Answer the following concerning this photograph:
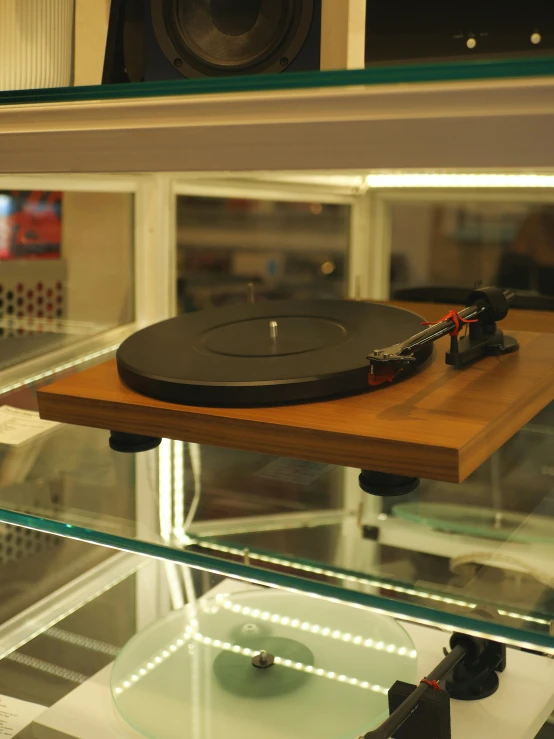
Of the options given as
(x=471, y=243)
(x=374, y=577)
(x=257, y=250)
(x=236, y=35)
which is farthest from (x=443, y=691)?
(x=257, y=250)

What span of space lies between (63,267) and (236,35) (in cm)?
53

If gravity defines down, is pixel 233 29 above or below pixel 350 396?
above

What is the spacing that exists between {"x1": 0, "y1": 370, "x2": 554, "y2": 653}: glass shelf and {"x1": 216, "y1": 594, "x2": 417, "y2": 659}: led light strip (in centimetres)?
30

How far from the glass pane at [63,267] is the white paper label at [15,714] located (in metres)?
0.42

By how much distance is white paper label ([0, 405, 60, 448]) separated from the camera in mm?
800

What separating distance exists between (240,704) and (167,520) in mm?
299

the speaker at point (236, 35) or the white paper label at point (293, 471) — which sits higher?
the speaker at point (236, 35)

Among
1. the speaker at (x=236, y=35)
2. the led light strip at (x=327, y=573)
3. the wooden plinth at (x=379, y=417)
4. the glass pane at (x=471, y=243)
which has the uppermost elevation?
the speaker at (x=236, y=35)

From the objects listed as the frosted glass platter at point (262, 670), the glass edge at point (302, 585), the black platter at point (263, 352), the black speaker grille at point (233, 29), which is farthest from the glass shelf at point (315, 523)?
the black speaker grille at point (233, 29)

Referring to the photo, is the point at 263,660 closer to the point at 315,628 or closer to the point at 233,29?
the point at 315,628

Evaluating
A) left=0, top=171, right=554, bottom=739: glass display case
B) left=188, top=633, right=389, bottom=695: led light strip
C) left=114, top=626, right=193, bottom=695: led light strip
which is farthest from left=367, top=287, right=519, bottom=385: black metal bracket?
left=114, top=626, right=193, bottom=695: led light strip

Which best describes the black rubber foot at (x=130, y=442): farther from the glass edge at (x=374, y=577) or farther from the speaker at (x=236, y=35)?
the speaker at (x=236, y=35)

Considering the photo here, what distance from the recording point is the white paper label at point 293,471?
69cm

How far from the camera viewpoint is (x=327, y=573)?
0.55 meters
